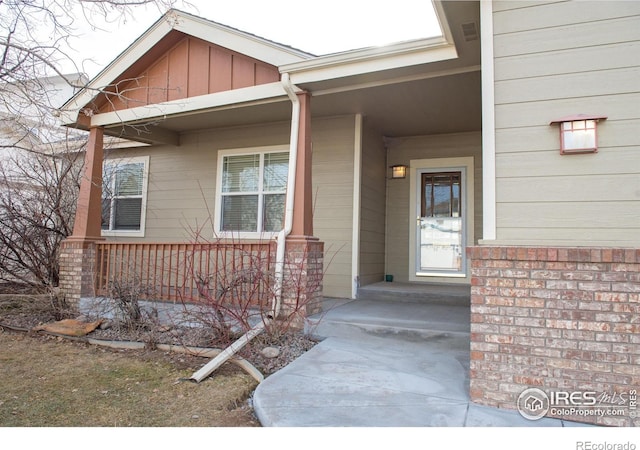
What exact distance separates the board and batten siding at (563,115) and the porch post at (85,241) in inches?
206

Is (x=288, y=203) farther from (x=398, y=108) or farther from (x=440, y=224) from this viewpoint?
(x=440, y=224)

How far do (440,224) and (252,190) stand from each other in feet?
10.0

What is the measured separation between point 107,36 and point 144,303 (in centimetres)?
333

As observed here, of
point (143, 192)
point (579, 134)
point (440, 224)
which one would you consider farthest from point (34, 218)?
point (579, 134)

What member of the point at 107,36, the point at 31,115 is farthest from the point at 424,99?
the point at 31,115

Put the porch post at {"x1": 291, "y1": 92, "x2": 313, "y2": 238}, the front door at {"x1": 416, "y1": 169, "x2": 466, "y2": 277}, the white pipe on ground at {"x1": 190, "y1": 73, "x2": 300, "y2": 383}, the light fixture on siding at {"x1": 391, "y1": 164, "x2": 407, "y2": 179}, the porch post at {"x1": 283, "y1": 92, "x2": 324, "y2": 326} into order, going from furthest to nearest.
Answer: the light fixture on siding at {"x1": 391, "y1": 164, "x2": 407, "y2": 179}
the front door at {"x1": 416, "y1": 169, "x2": 466, "y2": 277}
the porch post at {"x1": 291, "y1": 92, "x2": 313, "y2": 238}
the porch post at {"x1": 283, "y1": 92, "x2": 324, "y2": 326}
the white pipe on ground at {"x1": 190, "y1": 73, "x2": 300, "y2": 383}

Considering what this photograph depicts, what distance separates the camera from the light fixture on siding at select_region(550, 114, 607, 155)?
2.68 meters

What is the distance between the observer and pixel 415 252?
6570 millimetres

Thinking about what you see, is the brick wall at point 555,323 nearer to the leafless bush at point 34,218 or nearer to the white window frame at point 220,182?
the white window frame at point 220,182

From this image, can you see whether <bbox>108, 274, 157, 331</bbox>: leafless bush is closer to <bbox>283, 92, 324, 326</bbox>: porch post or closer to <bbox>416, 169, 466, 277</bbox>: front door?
<bbox>283, 92, 324, 326</bbox>: porch post

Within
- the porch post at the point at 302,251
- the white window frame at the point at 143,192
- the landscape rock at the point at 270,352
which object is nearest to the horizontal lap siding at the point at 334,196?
the porch post at the point at 302,251

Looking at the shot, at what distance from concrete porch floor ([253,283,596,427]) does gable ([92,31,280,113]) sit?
303cm

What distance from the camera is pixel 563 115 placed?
277cm

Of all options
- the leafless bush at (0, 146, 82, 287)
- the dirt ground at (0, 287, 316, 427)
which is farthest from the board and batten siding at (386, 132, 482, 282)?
the leafless bush at (0, 146, 82, 287)
